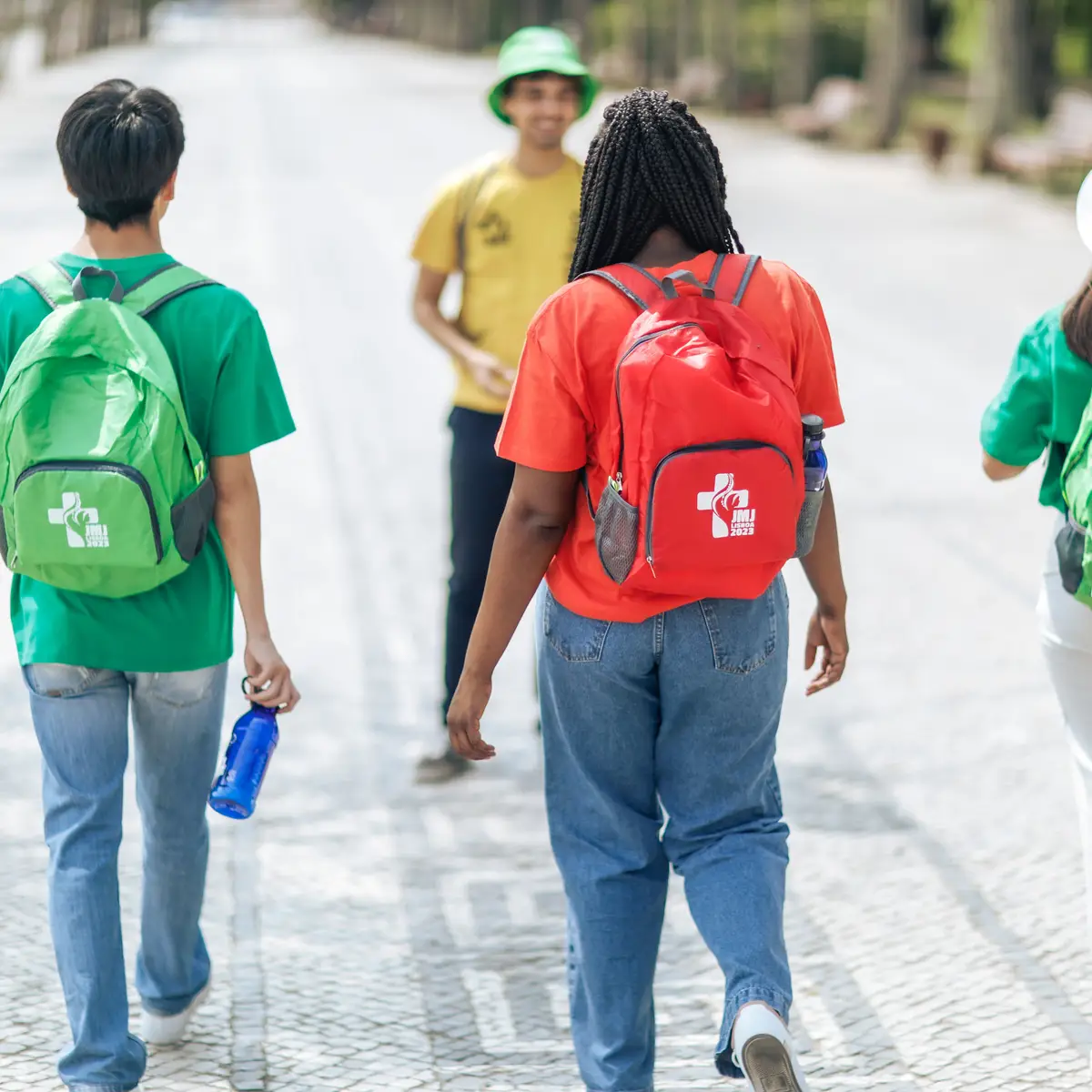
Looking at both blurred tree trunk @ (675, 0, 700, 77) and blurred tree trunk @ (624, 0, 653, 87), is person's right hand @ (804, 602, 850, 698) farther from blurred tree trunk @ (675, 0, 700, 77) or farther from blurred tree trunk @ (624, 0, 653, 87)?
blurred tree trunk @ (624, 0, 653, 87)

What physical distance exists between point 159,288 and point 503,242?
5.79ft

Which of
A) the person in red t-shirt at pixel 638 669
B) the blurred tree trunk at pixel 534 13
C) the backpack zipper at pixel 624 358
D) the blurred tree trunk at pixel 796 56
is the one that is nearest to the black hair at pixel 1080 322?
the person in red t-shirt at pixel 638 669

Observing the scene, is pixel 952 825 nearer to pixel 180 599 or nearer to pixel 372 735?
pixel 372 735

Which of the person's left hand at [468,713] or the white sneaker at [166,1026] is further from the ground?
the person's left hand at [468,713]

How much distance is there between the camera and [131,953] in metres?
4.05

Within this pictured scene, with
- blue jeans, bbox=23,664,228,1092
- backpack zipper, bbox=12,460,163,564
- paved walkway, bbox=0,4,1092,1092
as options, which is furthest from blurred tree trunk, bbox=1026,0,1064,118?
backpack zipper, bbox=12,460,163,564

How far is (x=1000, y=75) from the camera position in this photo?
75.2 feet

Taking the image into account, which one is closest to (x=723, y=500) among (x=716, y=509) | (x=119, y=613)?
(x=716, y=509)

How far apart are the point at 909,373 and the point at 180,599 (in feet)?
28.1

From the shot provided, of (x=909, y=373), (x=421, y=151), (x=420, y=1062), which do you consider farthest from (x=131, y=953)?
(x=421, y=151)

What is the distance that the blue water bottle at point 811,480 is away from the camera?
116 inches

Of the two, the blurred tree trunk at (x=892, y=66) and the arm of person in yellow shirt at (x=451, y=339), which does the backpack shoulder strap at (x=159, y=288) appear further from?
the blurred tree trunk at (x=892, y=66)

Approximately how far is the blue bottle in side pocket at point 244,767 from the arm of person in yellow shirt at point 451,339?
5.25 ft

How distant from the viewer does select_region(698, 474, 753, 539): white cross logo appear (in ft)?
9.09
